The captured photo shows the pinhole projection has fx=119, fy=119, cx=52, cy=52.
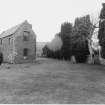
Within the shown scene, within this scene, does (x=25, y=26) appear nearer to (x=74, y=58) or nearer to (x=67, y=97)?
(x=74, y=58)

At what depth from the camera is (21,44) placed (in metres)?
27.6

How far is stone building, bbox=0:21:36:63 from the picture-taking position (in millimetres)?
27016

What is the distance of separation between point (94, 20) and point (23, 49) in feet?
59.0

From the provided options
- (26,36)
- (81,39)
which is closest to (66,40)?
(81,39)

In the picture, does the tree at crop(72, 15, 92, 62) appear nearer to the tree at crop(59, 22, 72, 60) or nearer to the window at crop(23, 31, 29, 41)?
the tree at crop(59, 22, 72, 60)

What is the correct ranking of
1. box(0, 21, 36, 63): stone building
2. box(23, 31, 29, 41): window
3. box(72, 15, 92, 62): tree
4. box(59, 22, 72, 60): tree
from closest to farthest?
box(0, 21, 36, 63): stone building → box(72, 15, 92, 62): tree → box(23, 31, 29, 41): window → box(59, 22, 72, 60): tree

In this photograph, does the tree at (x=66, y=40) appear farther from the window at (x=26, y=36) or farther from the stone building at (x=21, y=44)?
the window at (x=26, y=36)

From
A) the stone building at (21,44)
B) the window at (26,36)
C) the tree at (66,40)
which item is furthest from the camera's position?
the tree at (66,40)

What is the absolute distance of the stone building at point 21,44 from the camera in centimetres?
2702

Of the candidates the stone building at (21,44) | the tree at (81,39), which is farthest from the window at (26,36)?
the tree at (81,39)

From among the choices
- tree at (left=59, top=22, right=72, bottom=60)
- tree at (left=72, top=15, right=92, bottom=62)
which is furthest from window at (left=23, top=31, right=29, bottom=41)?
tree at (left=59, top=22, right=72, bottom=60)

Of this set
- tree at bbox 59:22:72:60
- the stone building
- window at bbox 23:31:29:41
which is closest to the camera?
the stone building

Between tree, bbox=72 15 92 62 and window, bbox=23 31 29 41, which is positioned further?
window, bbox=23 31 29 41

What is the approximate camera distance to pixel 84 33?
28250mm
